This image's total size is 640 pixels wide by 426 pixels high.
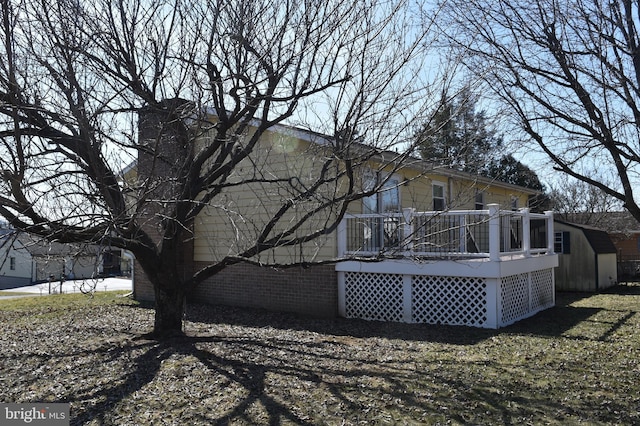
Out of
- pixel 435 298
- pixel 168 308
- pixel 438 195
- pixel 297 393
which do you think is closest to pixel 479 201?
pixel 438 195

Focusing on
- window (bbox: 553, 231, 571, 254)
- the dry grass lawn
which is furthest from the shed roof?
the dry grass lawn

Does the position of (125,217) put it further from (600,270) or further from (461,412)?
(600,270)

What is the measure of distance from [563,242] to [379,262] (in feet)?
37.5

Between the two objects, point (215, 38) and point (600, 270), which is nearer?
point (215, 38)

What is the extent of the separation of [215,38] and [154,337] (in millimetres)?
4663

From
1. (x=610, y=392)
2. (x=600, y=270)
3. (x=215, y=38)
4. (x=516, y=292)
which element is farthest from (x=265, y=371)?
(x=600, y=270)

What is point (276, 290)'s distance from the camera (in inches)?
481

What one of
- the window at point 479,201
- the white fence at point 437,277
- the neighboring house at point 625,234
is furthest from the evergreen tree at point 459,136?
the neighboring house at point 625,234

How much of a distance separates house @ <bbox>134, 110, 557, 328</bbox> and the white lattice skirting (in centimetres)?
2

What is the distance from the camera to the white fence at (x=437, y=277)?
10.2 meters

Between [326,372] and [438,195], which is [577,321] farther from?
[326,372]

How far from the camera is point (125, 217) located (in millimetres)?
5953

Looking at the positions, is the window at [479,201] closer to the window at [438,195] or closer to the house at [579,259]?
the window at [438,195]

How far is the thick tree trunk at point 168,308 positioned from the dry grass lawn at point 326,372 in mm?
328
